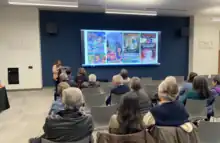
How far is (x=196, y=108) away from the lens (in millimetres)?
3645

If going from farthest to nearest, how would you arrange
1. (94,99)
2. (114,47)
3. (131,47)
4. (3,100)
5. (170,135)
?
(131,47) < (114,47) < (3,100) < (94,99) < (170,135)

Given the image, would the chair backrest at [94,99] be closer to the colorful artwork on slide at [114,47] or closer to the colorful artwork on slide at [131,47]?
the colorful artwork on slide at [114,47]

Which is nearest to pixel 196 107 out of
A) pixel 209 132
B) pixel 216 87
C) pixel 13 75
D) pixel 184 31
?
pixel 216 87

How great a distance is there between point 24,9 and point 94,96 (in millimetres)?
6150

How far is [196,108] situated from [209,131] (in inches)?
49.1

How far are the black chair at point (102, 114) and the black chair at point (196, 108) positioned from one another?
1224 mm

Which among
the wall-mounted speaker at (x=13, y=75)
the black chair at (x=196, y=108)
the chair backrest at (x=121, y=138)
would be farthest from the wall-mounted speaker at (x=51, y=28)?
the chair backrest at (x=121, y=138)

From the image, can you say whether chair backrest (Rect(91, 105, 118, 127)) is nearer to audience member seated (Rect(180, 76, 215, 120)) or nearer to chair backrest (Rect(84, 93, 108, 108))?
chair backrest (Rect(84, 93, 108, 108))

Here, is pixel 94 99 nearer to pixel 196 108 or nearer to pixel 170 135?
pixel 196 108

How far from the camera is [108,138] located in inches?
75.4

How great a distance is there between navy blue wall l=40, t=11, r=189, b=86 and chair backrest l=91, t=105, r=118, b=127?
664 centimetres

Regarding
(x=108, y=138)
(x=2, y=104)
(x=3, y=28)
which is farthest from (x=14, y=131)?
(x=3, y=28)

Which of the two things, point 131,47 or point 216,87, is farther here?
point 131,47

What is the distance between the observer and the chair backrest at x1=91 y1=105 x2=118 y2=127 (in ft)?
10.8
